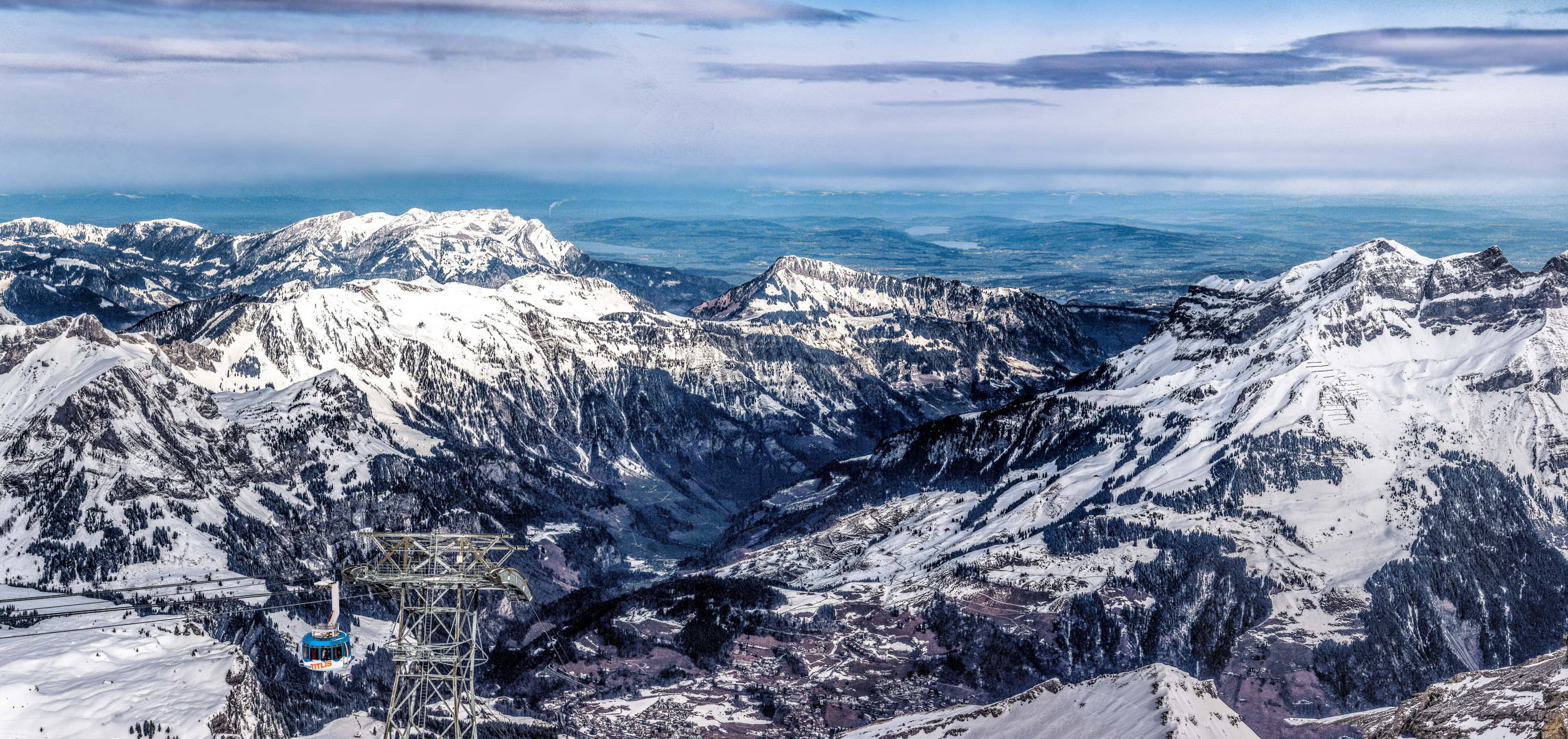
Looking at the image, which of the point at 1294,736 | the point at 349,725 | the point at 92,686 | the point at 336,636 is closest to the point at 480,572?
the point at 336,636

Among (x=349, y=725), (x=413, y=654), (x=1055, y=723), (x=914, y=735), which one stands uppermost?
(x=413, y=654)

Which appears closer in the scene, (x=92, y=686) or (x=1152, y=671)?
(x=1152, y=671)

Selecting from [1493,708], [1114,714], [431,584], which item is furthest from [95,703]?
[1493,708]

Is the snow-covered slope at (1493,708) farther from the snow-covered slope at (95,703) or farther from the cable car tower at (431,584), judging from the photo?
the snow-covered slope at (95,703)

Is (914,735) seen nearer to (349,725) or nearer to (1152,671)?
(1152,671)

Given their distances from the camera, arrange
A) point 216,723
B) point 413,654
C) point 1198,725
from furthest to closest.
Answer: point 216,723, point 1198,725, point 413,654

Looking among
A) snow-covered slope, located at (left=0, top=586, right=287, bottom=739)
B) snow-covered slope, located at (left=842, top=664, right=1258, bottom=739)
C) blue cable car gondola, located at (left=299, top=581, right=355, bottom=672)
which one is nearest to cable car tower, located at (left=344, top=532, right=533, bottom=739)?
blue cable car gondola, located at (left=299, top=581, right=355, bottom=672)

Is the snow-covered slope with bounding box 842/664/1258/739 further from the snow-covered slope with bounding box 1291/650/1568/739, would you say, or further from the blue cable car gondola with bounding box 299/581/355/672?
the blue cable car gondola with bounding box 299/581/355/672

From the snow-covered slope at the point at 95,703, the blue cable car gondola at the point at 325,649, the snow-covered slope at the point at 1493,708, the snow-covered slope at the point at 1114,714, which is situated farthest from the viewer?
the snow-covered slope at the point at 95,703

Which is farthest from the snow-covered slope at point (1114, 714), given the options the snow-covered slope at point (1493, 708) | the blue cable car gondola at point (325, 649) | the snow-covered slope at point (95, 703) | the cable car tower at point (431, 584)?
the snow-covered slope at point (95, 703)
